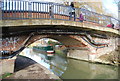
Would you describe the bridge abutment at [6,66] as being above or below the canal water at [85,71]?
above

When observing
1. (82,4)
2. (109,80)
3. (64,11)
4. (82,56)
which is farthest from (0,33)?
(82,4)

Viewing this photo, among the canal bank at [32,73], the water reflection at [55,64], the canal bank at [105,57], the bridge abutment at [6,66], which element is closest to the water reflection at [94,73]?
the canal bank at [105,57]

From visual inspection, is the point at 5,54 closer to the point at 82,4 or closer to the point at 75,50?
the point at 75,50

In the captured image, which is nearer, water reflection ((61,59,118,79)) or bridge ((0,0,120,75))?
bridge ((0,0,120,75))

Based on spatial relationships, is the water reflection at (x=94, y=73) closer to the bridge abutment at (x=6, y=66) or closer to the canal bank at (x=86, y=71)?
the canal bank at (x=86, y=71)

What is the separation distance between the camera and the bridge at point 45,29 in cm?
554

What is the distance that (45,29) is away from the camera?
763cm

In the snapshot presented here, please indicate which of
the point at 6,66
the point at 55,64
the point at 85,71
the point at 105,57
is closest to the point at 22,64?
the point at 6,66

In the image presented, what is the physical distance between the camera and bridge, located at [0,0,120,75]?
554 centimetres

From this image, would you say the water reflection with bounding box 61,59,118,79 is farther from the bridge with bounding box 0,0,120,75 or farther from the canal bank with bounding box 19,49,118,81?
the bridge with bounding box 0,0,120,75

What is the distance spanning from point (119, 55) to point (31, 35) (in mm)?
6988

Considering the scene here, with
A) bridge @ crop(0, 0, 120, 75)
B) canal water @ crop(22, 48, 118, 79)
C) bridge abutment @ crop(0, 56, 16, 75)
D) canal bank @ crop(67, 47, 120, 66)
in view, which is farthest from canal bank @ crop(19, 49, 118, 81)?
bridge abutment @ crop(0, 56, 16, 75)

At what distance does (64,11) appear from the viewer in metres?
8.08

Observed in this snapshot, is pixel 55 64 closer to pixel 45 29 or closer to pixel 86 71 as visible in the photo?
pixel 86 71
